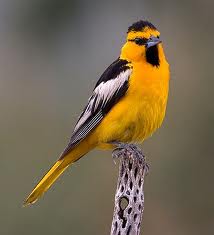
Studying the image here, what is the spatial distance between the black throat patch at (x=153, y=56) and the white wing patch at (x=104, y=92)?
0.60 ft

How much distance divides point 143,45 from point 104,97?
52cm

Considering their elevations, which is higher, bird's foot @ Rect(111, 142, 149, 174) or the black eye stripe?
the black eye stripe

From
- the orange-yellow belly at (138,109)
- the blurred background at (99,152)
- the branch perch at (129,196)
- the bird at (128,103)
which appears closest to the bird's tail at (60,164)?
the bird at (128,103)

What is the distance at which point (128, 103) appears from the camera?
712 cm

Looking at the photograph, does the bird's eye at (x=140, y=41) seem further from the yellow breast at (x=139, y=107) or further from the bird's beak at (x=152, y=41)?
the yellow breast at (x=139, y=107)

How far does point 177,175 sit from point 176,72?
150cm

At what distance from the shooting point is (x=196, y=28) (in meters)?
11.8

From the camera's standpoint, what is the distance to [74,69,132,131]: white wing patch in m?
7.23

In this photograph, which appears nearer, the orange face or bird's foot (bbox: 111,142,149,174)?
bird's foot (bbox: 111,142,149,174)

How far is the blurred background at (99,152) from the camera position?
360 inches

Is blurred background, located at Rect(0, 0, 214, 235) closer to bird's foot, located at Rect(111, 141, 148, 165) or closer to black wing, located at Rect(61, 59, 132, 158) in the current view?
black wing, located at Rect(61, 59, 132, 158)

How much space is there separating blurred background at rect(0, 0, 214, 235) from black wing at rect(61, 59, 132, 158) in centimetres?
182

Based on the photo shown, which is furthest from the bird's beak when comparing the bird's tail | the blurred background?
the blurred background

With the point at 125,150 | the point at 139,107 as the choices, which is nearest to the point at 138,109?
the point at 139,107
